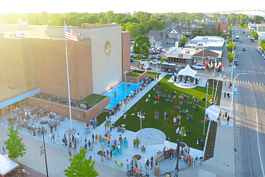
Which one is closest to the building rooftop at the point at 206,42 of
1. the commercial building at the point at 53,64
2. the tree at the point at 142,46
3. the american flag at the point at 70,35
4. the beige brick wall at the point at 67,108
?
the tree at the point at 142,46

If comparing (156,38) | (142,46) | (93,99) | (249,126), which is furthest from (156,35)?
(249,126)

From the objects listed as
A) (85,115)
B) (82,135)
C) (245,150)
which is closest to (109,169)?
(82,135)

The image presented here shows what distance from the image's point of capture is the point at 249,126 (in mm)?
27438

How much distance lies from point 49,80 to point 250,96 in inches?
1341

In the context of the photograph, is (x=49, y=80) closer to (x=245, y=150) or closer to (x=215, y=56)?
(x=245, y=150)

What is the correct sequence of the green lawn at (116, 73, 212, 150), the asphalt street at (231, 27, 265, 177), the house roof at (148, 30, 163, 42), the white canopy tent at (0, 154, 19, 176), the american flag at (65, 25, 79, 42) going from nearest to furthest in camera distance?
the white canopy tent at (0, 154, 19, 176)
the asphalt street at (231, 27, 265, 177)
the american flag at (65, 25, 79, 42)
the green lawn at (116, 73, 212, 150)
the house roof at (148, 30, 163, 42)

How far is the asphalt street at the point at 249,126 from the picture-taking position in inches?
800

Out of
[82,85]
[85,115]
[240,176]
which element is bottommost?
[240,176]

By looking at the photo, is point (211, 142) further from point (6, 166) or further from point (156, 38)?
point (156, 38)

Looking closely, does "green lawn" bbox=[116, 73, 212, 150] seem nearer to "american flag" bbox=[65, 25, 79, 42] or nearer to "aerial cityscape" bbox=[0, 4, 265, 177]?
"aerial cityscape" bbox=[0, 4, 265, 177]

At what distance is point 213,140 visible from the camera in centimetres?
2425

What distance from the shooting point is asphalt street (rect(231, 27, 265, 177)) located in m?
20.3

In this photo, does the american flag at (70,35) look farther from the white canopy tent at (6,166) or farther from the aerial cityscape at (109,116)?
the white canopy tent at (6,166)

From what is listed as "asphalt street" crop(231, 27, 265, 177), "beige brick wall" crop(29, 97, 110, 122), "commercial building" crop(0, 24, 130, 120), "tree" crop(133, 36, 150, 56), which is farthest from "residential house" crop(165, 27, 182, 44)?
"beige brick wall" crop(29, 97, 110, 122)
